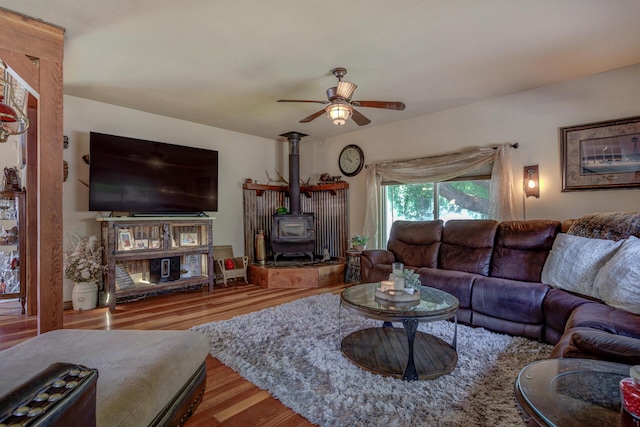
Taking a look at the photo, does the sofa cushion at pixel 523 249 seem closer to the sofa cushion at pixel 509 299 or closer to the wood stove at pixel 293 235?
the sofa cushion at pixel 509 299

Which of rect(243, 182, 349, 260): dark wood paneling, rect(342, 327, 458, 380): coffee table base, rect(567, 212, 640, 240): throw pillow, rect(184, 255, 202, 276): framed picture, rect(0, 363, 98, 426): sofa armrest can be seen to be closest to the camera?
rect(0, 363, 98, 426): sofa armrest

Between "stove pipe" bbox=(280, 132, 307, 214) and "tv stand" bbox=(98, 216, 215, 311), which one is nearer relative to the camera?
"tv stand" bbox=(98, 216, 215, 311)

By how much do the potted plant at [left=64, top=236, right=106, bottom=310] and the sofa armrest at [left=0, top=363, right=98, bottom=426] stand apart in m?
3.56

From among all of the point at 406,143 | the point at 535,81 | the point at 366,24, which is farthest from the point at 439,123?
the point at 366,24

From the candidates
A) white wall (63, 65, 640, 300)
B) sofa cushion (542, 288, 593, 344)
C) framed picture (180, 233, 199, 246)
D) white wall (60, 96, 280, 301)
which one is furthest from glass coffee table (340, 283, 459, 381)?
white wall (60, 96, 280, 301)

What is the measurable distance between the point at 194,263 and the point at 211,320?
1699 millimetres

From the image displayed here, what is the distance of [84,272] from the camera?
3.62 m

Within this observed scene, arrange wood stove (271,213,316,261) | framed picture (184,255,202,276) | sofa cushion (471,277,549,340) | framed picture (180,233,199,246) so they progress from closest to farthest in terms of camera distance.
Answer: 1. sofa cushion (471,277,549,340)
2. framed picture (180,233,199,246)
3. framed picture (184,255,202,276)
4. wood stove (271,213,316,261)

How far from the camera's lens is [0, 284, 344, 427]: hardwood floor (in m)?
1.70

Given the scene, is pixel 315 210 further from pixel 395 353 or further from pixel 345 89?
pixel 395 353

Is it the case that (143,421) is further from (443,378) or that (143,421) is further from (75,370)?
(443,378)

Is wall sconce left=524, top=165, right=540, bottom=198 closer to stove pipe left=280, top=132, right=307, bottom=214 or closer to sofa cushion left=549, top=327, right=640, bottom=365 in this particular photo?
sofa cushion left=549, top=327, right=640, bottom=365

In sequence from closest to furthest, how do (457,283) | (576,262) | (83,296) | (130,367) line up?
1. (130,367)
2. (576,262)
3. (457,283)
4. (83,296)

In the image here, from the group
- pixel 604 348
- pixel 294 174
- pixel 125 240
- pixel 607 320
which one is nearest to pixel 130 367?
pixel 604 348
